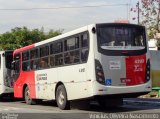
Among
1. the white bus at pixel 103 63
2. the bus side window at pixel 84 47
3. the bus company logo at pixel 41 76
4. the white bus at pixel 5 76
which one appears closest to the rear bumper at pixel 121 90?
the white bus at pixel 103 63

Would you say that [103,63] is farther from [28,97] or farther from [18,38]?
[18,38]

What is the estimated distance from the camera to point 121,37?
16438mm

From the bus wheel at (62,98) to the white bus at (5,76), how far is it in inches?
309

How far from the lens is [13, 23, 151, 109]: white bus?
1588 cm

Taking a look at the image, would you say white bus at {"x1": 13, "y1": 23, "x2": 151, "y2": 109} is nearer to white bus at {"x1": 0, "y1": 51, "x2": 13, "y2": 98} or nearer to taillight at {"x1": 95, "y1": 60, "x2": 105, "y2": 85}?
taillight at {"x1": 95, "y1": 60, "x2": 105, "y2": 85}

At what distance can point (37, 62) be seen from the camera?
2092 cm

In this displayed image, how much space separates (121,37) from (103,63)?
Answer: 48.8 inches

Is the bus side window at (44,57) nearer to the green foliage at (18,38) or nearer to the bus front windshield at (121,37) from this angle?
the bus front windshield at (121,37)

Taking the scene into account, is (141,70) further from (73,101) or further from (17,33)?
(17,33)

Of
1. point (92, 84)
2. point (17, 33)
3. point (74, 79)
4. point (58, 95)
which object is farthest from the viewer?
point (17, 33)

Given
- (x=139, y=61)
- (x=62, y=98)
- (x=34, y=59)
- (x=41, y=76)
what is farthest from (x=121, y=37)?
(x=34, y=59)

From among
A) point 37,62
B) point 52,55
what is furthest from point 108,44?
point 37,62

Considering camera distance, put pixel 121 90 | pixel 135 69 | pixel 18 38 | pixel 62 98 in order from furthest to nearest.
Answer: pixel 18 38 → pixel 62 98 → pixel 135 69 → pixel 121 90

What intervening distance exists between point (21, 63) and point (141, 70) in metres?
8.43
